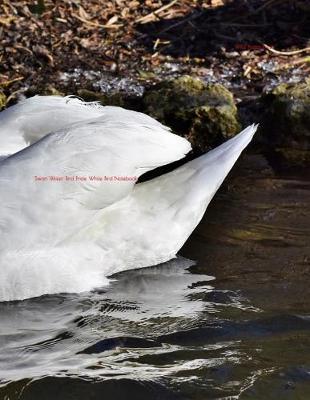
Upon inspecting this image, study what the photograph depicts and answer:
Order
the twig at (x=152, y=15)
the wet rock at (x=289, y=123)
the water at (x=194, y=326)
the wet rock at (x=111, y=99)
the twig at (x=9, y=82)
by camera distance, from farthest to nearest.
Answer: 1. the twig at (x=152, y=15)
2. the twig at (x=9, y=82)
3. the wet rock at (x=111, y=99)
4. the wet rock at (x=289, y=123)
5. the water at (x=194, y=326)

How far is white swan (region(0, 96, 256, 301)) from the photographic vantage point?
561cm

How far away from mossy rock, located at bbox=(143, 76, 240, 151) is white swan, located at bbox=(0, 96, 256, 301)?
176 centimetres

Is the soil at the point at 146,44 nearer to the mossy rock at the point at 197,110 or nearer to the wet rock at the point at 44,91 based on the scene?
the wet rock at the point at 44,91

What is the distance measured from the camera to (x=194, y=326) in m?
5.38

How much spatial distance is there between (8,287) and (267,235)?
1746 millimetres

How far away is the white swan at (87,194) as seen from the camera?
221 inches

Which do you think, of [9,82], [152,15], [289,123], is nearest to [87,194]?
[289,123]

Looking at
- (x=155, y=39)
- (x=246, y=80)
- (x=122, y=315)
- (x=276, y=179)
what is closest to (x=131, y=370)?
(x=122, y=315)

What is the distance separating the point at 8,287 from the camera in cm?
570

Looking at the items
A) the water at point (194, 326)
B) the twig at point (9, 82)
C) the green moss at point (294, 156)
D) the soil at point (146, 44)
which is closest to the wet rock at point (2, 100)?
the soil at point (146, 44)

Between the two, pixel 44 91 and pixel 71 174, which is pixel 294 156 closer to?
pixel 44 91

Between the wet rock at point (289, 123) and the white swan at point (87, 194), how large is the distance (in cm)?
173

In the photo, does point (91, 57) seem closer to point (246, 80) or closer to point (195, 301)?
point (246, 80)

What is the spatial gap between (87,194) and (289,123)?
9.32 feet
